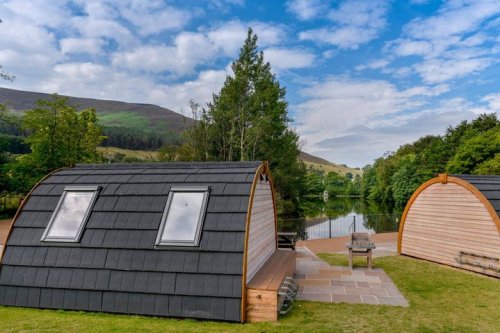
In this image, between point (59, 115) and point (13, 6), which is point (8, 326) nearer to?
point (13, 6)

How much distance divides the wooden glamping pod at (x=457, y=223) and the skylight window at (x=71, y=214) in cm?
998

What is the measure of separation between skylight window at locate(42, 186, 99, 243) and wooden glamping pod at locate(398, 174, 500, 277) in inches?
393

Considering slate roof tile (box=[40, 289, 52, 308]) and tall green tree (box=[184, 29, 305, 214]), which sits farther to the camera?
tall green tree (box=[184, 29, 305, 214])

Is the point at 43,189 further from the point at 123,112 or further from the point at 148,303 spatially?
the point at 123,112

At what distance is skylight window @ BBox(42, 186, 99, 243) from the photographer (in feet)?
19.3

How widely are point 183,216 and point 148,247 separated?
0.81 metres

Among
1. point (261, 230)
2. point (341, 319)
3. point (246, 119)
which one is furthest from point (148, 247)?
point (246, 119)

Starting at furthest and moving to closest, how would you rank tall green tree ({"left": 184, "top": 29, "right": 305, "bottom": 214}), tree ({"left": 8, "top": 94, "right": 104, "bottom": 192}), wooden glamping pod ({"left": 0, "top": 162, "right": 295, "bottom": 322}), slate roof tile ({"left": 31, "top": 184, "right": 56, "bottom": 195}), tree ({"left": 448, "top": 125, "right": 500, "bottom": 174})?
1. tree ({"left": 448, "top": 125, "right": 500, "bottom": 174})
2. tall green tree ({"left": 184, "top": 29, "right": 305, "bottom": 214})
3. tree ({"left": 8, "top": 94, "right": 104, "bottom": 192})
4. slate roof tile ({"left": 31, "top": 184, "right": 56, "bottom": 195})
5. wooden glamping pod ({"left": 0, "top": 162, "right": 295, "bottom": 322})

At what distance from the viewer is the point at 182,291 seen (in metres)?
5.02

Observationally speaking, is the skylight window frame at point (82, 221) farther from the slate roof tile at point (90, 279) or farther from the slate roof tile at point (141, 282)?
the slate roof tile at point (141, 282)

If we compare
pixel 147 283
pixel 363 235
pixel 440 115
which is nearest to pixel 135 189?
pixel 147 283

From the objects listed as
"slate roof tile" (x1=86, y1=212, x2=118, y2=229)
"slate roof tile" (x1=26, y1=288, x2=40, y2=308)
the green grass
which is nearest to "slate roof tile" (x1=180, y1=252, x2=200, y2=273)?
"slate roof tile" (x1=86, y1=212, x2=118, y2=229)

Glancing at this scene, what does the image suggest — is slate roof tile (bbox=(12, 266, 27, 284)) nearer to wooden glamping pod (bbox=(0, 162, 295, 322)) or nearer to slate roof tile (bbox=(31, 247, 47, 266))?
wooden glamping pod (bbox=(0, 162, 295, 322))

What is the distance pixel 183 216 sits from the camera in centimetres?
573
